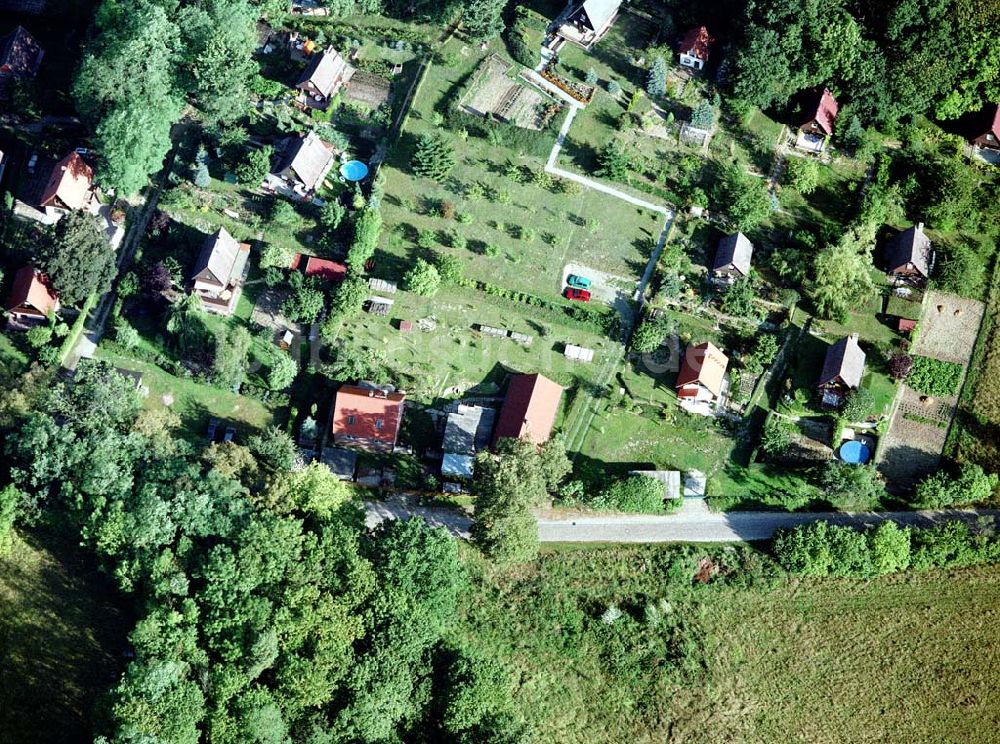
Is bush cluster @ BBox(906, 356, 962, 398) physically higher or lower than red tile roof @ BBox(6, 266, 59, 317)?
higher

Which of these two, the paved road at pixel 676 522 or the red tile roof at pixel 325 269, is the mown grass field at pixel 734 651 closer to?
the paved road at pixel 676 522

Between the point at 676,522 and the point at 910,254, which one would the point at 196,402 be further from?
the point at 910,254

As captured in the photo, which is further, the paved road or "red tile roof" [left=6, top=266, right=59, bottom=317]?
"red tile roof" [left=6, top=266, right=59, bottom=317]

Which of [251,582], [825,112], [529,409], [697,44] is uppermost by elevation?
[697,44]

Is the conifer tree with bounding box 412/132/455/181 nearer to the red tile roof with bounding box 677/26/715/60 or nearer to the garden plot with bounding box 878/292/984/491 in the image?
the red tile roof with bounding box 677/26/715/60

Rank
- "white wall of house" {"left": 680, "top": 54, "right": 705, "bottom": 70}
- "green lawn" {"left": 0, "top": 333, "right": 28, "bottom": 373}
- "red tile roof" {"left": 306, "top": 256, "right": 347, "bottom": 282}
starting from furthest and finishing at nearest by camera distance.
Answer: "white wall of house" {"left": 680, "top": 54, "right": 705, "bottom": 70} < "red tile roof" {"left": 306, "top": 256, "right": 347, "bottom": 282} < "green lawn" {"left": 0, "top": 333, "right": 28, "bottom": 373}

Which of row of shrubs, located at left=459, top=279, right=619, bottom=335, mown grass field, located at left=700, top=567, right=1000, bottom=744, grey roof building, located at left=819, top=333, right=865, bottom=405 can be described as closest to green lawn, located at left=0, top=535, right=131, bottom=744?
row of shrubs, located at left=459, top=279, right=619, bottom=335

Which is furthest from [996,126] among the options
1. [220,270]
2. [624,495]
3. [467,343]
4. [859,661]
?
[220,270]
